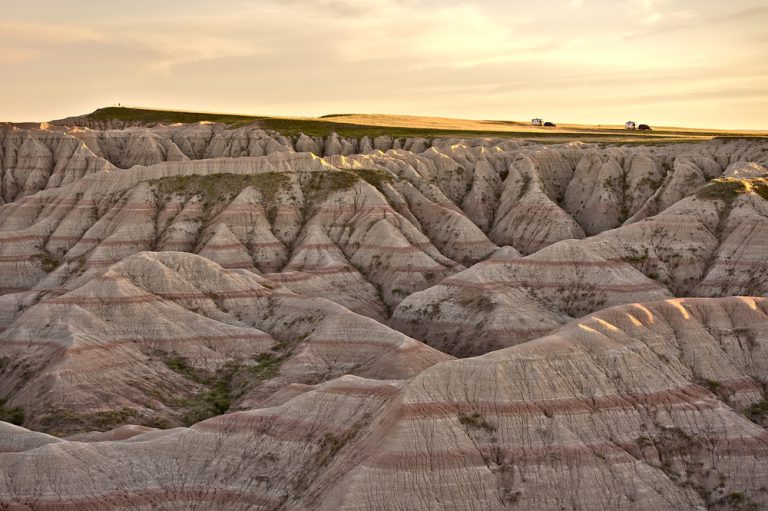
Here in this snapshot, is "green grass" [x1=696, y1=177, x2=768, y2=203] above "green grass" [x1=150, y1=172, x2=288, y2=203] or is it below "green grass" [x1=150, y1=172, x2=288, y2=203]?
above

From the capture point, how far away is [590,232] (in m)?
144

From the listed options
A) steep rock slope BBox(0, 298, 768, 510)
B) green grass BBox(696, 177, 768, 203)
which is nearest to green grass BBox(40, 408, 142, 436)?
steep rock slope BBox(0, 298, 768, 510)

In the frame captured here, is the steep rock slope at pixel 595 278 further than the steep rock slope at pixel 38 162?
No

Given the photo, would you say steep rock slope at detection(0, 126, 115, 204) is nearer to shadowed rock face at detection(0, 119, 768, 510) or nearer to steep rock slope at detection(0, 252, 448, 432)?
shadowed rock face at detection(0, 119, 768, 510)

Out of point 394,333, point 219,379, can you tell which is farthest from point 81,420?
point 394,333

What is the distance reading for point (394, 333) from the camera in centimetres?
8781

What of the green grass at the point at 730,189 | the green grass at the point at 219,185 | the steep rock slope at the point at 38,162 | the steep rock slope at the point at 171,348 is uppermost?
the green grass at the point at 730,189

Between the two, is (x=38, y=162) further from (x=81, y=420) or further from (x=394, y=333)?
(x=394, y=333)

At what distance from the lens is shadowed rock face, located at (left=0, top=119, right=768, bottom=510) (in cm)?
5791

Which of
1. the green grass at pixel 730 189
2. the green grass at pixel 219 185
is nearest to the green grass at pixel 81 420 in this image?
the green grass at pixel 219 185

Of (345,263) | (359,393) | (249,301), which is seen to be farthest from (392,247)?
(359,393)

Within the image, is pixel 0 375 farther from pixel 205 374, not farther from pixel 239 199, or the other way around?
pixel 239 199

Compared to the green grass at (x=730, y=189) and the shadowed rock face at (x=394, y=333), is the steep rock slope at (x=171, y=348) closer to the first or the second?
the shadowed rock face at (x=394, y=333)

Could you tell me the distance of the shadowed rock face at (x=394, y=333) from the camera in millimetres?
57906
